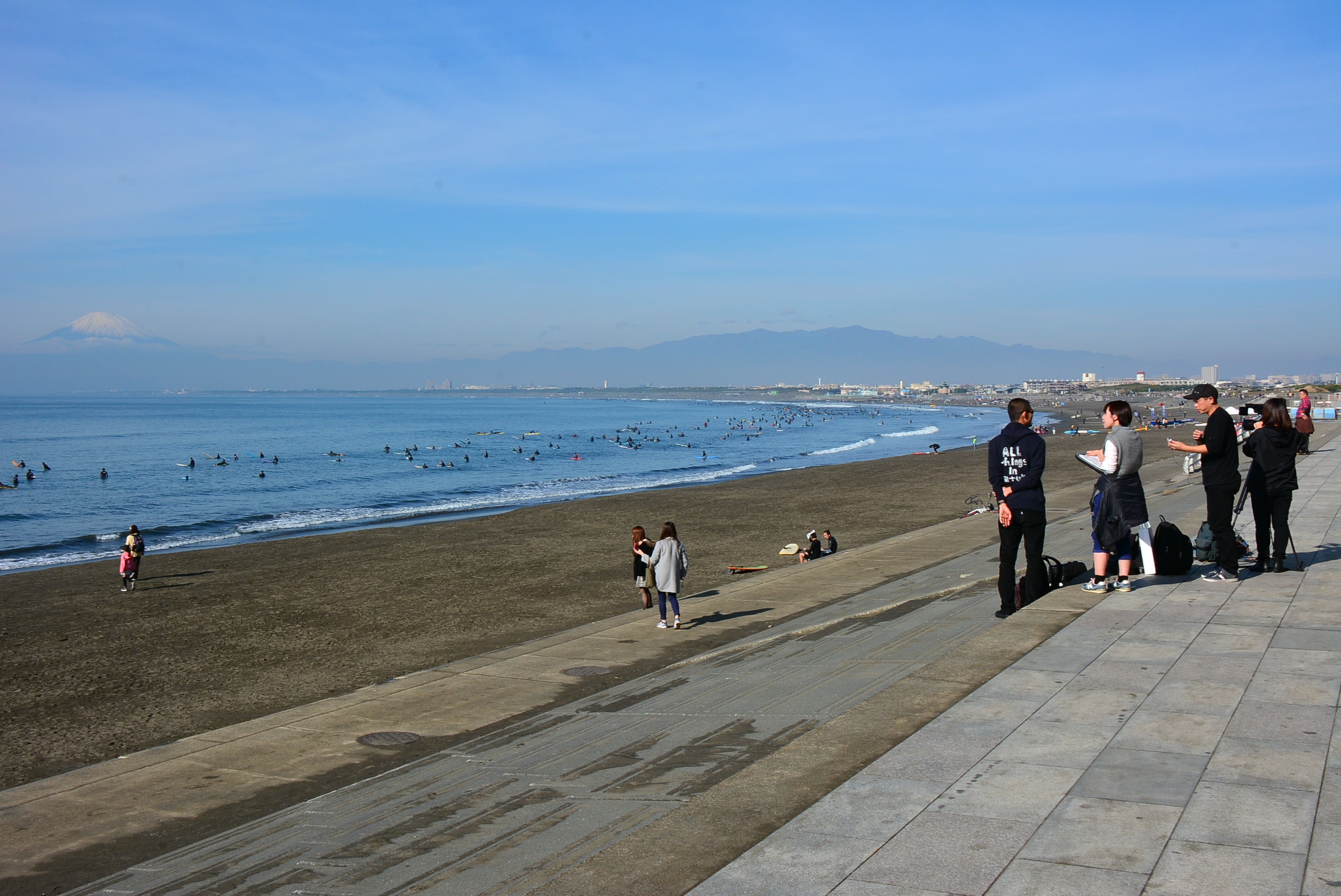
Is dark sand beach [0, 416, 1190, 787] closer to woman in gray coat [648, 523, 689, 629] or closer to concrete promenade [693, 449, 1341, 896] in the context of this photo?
woman in gray coat [648, 523, 689, 629]

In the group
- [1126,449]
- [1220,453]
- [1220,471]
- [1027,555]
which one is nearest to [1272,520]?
[1220,471]

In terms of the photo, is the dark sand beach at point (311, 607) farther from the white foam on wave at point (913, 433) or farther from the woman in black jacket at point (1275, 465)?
the white foam on wave at point (913, 433)

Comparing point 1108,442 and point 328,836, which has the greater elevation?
point 1108,442

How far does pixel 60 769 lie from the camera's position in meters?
9.11

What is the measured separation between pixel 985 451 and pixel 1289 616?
200ft

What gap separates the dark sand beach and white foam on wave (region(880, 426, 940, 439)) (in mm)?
59296

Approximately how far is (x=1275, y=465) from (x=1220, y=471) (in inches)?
30.1

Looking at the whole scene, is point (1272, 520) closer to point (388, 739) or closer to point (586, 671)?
point (586, 671)

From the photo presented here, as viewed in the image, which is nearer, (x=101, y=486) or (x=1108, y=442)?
(x=1108, y=442)

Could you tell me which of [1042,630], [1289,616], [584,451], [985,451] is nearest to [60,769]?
[1042,630]

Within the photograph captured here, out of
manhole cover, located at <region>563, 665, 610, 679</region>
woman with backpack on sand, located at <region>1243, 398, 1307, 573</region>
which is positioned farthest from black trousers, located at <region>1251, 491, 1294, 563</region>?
manhole cover, located at <region>563, 665, 610, 679</region>

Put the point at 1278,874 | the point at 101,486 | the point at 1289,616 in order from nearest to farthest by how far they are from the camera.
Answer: the point at 1278,874 → the point at 1289,616 → the point at 101,486

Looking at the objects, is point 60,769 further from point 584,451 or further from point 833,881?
point 584,451

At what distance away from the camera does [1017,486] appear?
8.67 m
